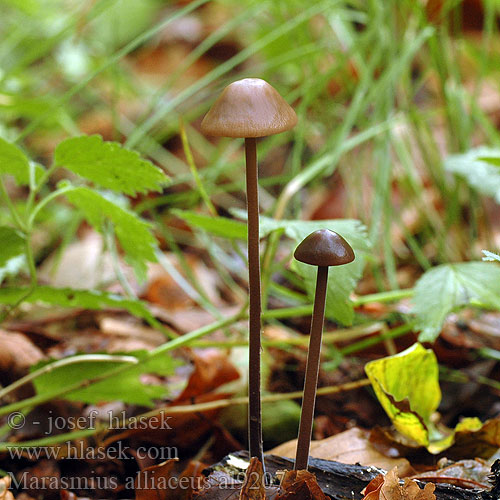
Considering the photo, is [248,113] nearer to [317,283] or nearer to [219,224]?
[317,283]

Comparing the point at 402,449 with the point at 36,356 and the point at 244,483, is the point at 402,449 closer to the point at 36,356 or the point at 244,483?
the point at 244,483

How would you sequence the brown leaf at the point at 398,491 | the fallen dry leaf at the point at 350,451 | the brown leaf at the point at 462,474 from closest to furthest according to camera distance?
the brown leaf at the point at 398,491 → the brown leaf at the point at 462,474 → the fallen dry leaf at the point at 350,451

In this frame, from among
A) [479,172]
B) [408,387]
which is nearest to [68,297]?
[408,387]

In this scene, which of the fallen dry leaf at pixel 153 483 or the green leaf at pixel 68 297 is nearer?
the fallen dry leaf at pixel 153 483

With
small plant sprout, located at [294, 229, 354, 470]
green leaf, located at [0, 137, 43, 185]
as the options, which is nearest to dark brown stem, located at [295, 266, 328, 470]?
small plant sprout, located at [294, 229, 354, 470]

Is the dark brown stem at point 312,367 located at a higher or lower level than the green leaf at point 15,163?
lower

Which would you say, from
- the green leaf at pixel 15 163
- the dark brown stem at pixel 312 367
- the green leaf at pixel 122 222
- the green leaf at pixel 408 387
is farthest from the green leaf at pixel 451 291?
the green leaf at pixel 15 163

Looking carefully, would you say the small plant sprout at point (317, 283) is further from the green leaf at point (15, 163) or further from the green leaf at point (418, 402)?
the green leaf at point (15, 163)

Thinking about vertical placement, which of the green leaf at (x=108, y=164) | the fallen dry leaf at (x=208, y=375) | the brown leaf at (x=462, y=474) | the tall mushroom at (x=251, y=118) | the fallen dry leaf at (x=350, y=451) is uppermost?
the tall mushroom at (x=251, y=118)
